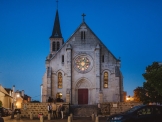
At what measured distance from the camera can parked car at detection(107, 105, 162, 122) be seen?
1865 cm

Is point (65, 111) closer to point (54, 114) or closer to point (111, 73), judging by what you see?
point (54, 114)

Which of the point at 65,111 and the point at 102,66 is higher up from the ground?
the point at 102,66

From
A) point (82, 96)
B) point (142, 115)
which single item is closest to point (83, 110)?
point (82, 96)

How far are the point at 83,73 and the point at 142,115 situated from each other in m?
31.9

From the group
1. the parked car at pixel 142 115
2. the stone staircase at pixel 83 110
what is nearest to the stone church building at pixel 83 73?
the stone staircase at pixel 83 110

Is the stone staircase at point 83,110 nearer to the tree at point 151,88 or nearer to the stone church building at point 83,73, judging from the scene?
the stone church building at point 83,73

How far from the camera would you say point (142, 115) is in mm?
18938

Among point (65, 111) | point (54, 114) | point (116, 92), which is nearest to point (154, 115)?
point (54, 114)

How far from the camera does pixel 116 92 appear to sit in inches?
1944

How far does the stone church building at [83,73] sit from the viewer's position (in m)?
49.6

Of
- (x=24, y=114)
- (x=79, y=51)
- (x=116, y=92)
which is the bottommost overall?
(x=24, y=114)

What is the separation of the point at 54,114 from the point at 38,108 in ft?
17.3

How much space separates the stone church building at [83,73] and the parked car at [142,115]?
29.7 m

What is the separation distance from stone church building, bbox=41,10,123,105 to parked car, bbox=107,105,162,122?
2972cm
